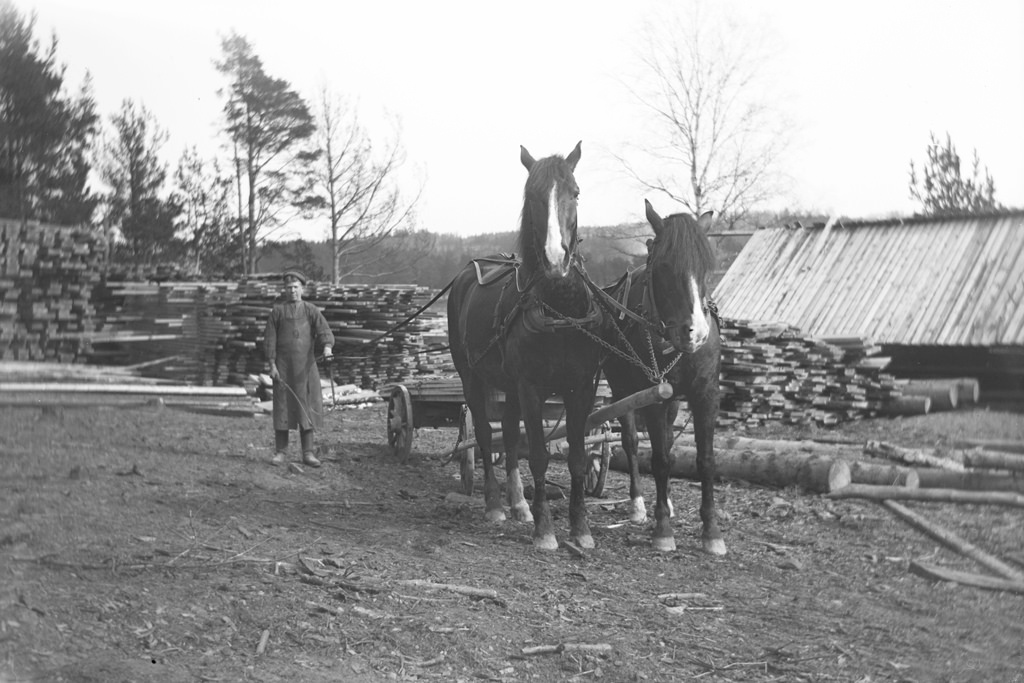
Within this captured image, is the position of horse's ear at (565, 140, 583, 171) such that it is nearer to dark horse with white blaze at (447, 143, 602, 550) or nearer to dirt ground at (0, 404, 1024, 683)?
dark horse with white blaze at (447, 143, 602, 550)

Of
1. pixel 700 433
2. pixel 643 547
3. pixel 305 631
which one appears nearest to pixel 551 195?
pixel 700 433

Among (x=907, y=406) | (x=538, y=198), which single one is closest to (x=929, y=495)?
(x=538, y=198)

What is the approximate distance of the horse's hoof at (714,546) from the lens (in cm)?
603

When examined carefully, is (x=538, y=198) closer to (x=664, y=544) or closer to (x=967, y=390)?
(x=664, y=544)

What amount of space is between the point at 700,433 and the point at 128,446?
5.71 meters

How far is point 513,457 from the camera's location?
706 cm

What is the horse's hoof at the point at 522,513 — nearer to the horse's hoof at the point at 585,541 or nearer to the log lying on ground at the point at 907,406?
the horse's hoof at the point at 585,541

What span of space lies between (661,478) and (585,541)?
678mm

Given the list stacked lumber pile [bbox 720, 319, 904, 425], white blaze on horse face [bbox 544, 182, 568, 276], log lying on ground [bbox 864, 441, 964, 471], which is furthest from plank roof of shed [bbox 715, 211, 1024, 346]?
white blaze on horse face [bbox 544, 182, 568, 276]

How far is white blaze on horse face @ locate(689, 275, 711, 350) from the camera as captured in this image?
18.5ft

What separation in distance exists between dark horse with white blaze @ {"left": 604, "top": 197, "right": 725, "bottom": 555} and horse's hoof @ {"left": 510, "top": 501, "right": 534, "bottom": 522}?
1188mm

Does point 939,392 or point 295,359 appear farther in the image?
point 939,392

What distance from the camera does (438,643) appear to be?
425cm

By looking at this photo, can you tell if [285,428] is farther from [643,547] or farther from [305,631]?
[305,631]
